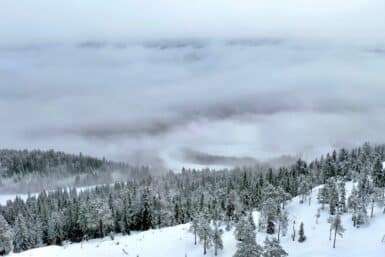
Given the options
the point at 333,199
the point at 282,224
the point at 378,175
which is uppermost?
the point at 378,175

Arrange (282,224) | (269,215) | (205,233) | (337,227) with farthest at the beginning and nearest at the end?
(269,215) → (282,224) → (205,233) → (337,227)

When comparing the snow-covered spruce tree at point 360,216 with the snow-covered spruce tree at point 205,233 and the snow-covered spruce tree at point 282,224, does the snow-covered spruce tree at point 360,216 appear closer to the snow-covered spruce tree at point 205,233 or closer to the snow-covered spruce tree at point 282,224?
the snow-covered spruce tree at point 282,224

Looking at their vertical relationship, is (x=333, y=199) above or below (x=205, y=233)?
above

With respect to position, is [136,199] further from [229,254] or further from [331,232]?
[331,232]

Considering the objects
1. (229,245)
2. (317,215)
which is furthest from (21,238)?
(317,215)

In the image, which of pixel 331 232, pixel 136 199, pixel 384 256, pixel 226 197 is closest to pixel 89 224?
pixel 136 199

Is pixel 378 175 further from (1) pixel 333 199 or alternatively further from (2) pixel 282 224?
(2) pixel 282 224

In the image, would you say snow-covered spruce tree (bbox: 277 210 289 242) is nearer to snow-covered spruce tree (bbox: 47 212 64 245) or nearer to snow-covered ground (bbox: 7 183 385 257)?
snow-covered ground (bbox: 7 183 385 257)

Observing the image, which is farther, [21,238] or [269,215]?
[21,238]
